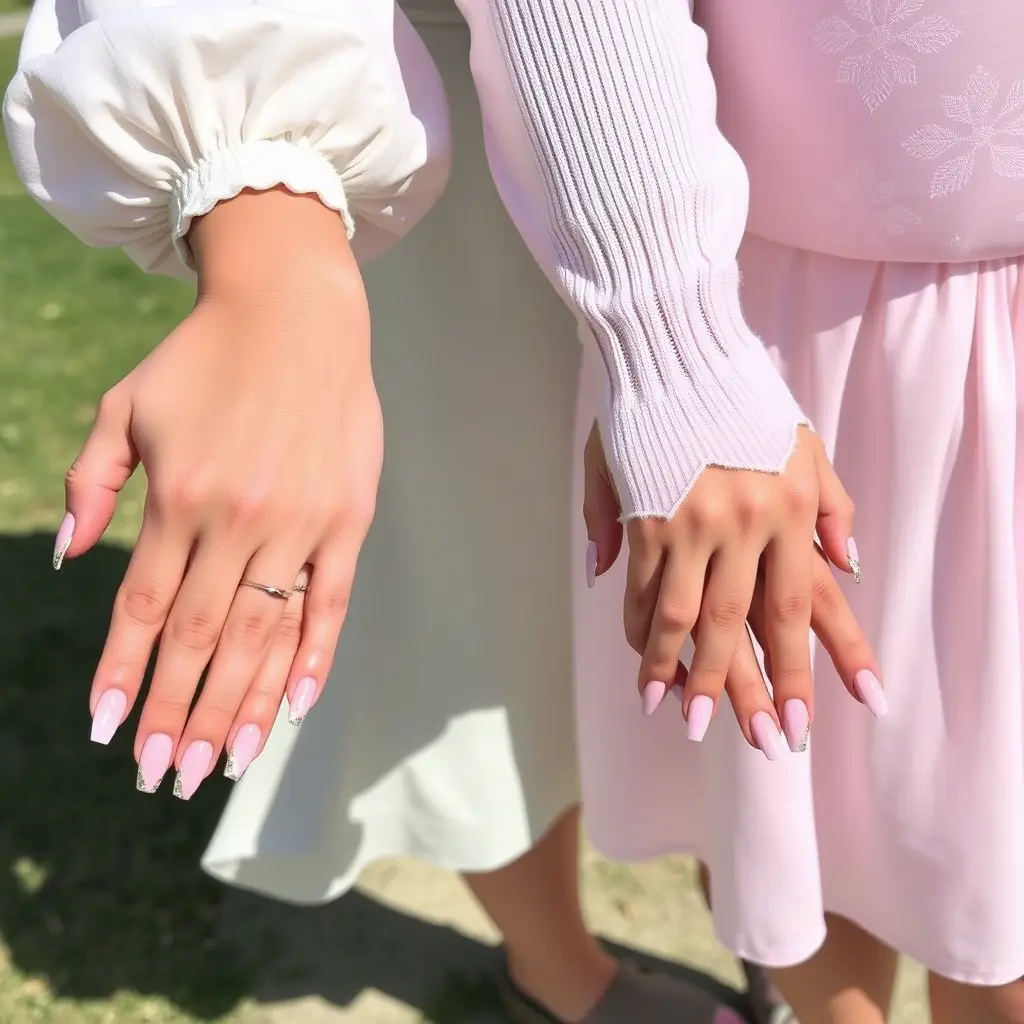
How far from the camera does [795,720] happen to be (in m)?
0.65

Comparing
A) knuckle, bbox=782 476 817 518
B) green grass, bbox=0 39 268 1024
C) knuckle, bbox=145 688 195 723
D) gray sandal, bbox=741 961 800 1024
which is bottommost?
green grass, bbox=0 39 268 1024

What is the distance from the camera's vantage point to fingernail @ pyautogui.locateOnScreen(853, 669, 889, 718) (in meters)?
0.66

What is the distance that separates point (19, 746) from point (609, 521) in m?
1.48

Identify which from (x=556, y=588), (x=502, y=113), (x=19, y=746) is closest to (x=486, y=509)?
(x=556, y=588)

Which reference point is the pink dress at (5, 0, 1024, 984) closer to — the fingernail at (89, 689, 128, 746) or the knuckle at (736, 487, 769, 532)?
the knuckle at (736, 487, 769, 532)

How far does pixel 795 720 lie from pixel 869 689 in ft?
0.19

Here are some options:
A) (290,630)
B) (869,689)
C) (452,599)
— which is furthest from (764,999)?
(290,630)

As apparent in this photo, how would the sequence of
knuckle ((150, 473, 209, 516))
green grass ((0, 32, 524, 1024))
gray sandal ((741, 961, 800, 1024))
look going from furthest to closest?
green grass ((0, 32, 524, 1024)), gray sandal ((741, 961, 800, 1024)), knuckle ((150, 473, 209, 516))

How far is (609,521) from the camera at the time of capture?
27.1 inches

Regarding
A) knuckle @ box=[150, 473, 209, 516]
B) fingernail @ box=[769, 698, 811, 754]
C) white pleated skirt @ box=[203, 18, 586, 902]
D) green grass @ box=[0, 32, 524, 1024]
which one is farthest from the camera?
green grass @ box=[0, 32, 524, 1024]

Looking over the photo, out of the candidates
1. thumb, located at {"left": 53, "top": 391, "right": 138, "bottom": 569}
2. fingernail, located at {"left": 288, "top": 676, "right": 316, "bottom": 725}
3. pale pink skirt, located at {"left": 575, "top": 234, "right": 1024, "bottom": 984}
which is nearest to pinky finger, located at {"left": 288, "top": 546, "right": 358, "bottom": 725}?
fingernail, located at {"left": 288, "top": 676, "right": 316, "bottom": 725}

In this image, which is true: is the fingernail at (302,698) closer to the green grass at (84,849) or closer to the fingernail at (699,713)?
the fingernail at (699,713)

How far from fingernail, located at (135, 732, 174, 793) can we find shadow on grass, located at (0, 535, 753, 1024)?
101 cm

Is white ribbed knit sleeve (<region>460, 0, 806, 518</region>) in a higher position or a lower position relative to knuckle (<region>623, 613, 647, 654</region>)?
higher
